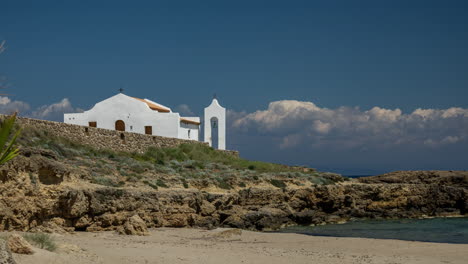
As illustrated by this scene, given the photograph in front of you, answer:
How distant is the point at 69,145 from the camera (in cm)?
2784

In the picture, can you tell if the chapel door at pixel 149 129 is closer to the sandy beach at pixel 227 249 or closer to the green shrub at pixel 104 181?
the green shrub at pixel 104 181

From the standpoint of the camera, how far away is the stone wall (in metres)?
28.5

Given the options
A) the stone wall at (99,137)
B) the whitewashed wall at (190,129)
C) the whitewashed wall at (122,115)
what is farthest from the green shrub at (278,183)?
the whitewashed wall at (122,115)

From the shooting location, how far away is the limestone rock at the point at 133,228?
15.7 m

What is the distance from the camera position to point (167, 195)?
64.5 feet

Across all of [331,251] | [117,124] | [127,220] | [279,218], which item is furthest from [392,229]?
[117,124]

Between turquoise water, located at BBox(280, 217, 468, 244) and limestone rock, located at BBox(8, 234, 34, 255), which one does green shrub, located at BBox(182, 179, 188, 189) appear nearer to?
turquoise water, located at BBox(280, 217, 468, 244)

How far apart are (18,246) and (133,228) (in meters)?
6.98

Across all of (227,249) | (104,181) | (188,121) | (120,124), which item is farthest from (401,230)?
(120,124)

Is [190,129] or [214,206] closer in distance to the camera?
[214,206]

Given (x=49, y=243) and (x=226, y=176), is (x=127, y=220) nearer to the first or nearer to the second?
(x=49, y=243)

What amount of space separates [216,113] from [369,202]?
23552mm

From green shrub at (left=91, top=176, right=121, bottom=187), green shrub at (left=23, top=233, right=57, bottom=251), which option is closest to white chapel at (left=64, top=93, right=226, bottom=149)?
green shrub at (left=91, top=176, right=121, bottom=187)

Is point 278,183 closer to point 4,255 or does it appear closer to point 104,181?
point 104,181
